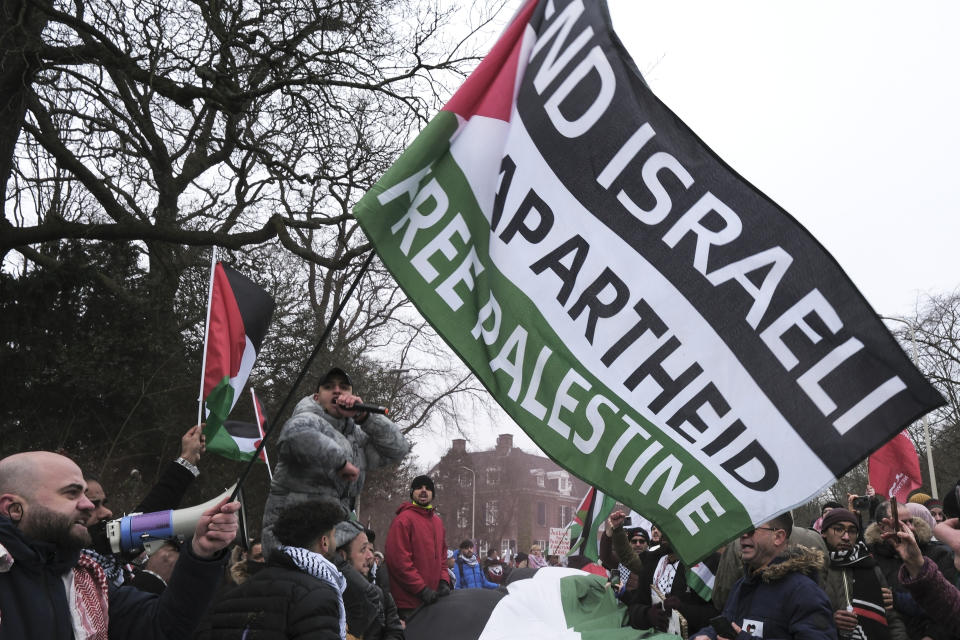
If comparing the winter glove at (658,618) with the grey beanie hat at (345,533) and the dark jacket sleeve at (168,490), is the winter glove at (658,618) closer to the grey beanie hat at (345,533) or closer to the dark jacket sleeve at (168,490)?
the grey beanie hat at (345,533)

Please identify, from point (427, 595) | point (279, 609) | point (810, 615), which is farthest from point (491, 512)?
point (279, 609)

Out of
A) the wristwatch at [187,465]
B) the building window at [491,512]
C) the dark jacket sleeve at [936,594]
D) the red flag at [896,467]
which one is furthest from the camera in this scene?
the building window at [491,512]

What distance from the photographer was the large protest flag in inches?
130

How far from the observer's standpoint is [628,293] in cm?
367

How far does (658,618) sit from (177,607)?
4.97 meters

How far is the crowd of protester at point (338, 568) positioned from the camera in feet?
10.7

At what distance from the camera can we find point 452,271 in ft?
12.7

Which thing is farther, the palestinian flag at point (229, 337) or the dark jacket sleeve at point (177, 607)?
the palestinian flag at point (229, 337)

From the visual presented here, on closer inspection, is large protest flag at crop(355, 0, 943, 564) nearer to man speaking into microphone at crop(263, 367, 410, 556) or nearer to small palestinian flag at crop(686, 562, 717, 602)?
man speaking into microphone at crop(263, 367, 410, 556)

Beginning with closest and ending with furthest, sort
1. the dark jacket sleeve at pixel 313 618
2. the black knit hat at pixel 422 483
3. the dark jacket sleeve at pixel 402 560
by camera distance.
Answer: the dark jacket sleeve at pixel 313 618 → the dark jacket sleeve at pixel 402 560 → the black knit hat at pixel 422 483

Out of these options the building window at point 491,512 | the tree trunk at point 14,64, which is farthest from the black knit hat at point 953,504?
the building window at point 491,512

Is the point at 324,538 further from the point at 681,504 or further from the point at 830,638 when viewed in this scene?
the point at 830,638

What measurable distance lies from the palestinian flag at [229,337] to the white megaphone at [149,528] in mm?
3580

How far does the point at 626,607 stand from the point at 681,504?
17.4 ft
